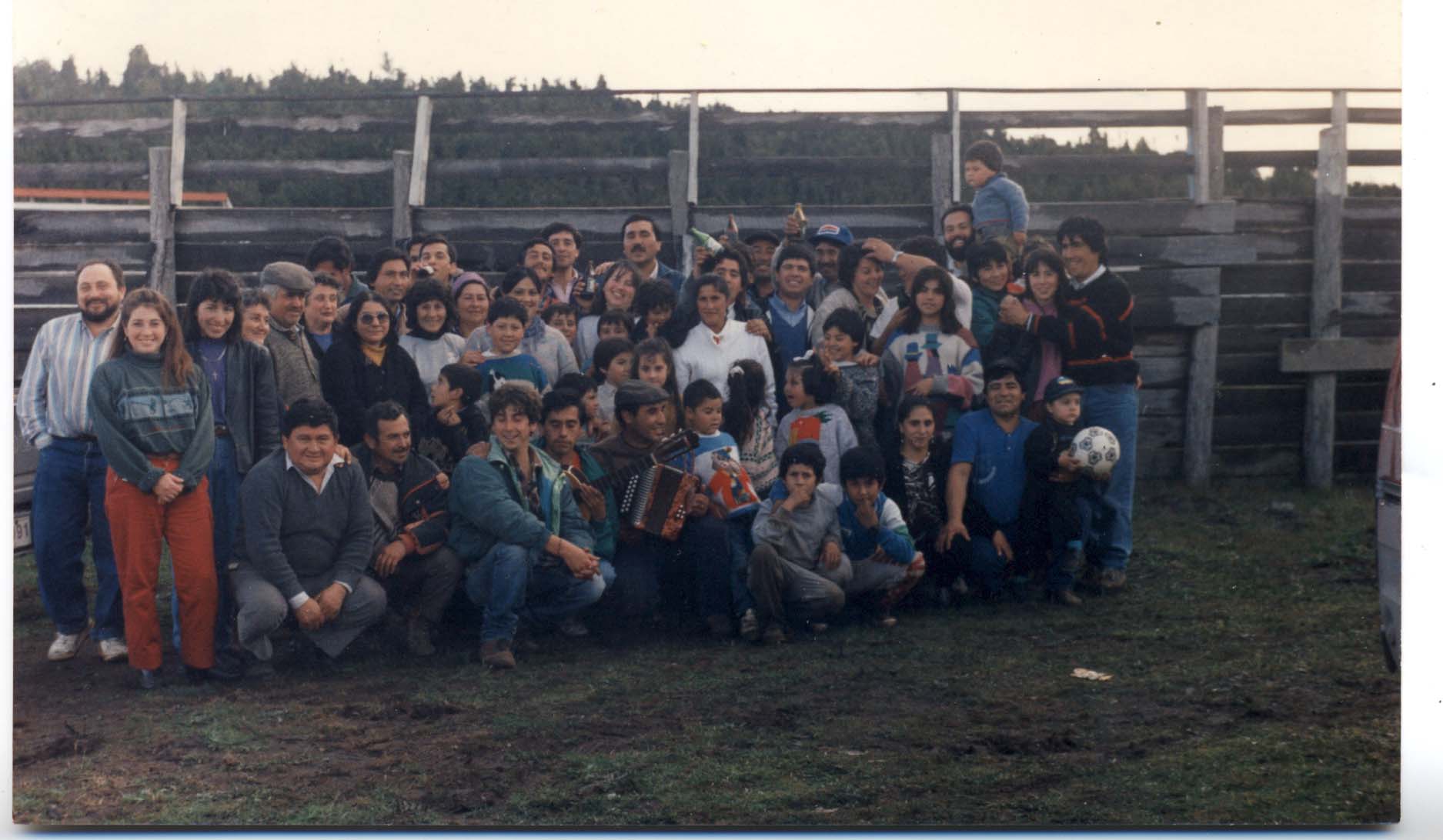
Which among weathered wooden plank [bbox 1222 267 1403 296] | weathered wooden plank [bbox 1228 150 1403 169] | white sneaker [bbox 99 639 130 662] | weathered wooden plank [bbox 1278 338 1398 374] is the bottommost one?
white sneaker [bbox 99 639 130 662]

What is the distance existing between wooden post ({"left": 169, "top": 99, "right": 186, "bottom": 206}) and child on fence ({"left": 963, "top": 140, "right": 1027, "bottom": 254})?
2571 mm

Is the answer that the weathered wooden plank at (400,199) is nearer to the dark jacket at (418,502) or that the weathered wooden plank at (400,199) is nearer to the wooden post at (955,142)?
the dark jacket at (418,502)

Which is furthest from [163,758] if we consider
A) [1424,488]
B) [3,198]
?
[1424,488]

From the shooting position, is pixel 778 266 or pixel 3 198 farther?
pixel 778 266

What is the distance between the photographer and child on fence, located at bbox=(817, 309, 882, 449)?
5.02 m

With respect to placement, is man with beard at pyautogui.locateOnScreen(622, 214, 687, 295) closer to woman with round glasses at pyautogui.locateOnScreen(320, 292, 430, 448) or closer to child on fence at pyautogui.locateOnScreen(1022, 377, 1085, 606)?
woman with round glasses at pyautogui.locateOnScreen(320, 292, 430, 448)

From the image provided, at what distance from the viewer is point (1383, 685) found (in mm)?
4070

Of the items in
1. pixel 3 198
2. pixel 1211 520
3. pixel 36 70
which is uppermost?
pixel 36 70

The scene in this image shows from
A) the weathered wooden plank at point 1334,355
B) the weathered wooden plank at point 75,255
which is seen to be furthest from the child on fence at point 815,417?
the weathered wooden plank at point 75,255

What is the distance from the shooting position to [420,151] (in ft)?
15.7

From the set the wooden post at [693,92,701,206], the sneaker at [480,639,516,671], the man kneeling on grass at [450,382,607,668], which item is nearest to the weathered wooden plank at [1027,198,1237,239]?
the wooden post at [693,92,701,206]

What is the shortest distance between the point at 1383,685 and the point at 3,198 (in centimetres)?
423

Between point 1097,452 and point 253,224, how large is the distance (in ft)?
9.51

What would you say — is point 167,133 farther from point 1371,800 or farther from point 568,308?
point 1371,800
